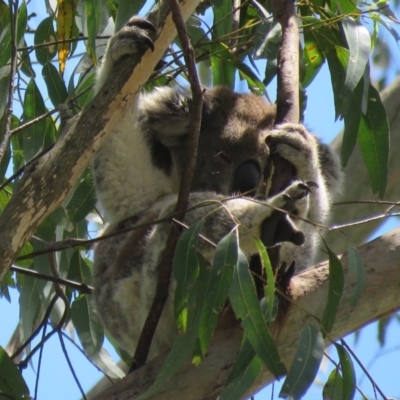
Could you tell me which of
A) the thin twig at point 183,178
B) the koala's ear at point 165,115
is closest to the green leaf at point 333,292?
the thin twig at point 183,178

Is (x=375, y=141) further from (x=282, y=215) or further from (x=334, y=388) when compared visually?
(x=334, y=388)

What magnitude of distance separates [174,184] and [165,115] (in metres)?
0.20

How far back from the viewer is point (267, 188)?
1.80m

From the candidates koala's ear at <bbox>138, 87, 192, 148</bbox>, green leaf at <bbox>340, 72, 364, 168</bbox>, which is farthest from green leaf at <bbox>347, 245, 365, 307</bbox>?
koala's ear at <bbox>138, 87, 192, 148</bbox>

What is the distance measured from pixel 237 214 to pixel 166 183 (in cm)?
57

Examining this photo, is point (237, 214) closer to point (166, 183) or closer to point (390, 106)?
point (166, 183)

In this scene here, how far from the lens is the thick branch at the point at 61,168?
1.49 meters

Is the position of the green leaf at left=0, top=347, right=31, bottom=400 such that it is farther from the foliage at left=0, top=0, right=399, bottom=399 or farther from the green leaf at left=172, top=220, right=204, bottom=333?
the green leaf at left=172, top=220, right=204, bottom=333

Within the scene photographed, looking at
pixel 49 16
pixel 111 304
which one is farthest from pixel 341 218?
pixel 49 16

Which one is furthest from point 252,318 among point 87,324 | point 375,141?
point 87,324

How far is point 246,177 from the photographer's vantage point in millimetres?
2447

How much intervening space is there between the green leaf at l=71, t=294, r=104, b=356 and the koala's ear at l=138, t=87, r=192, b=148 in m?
0.51

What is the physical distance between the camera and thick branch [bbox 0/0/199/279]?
58.8 inches

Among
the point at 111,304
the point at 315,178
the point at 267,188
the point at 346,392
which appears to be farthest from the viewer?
the point at 111,304
